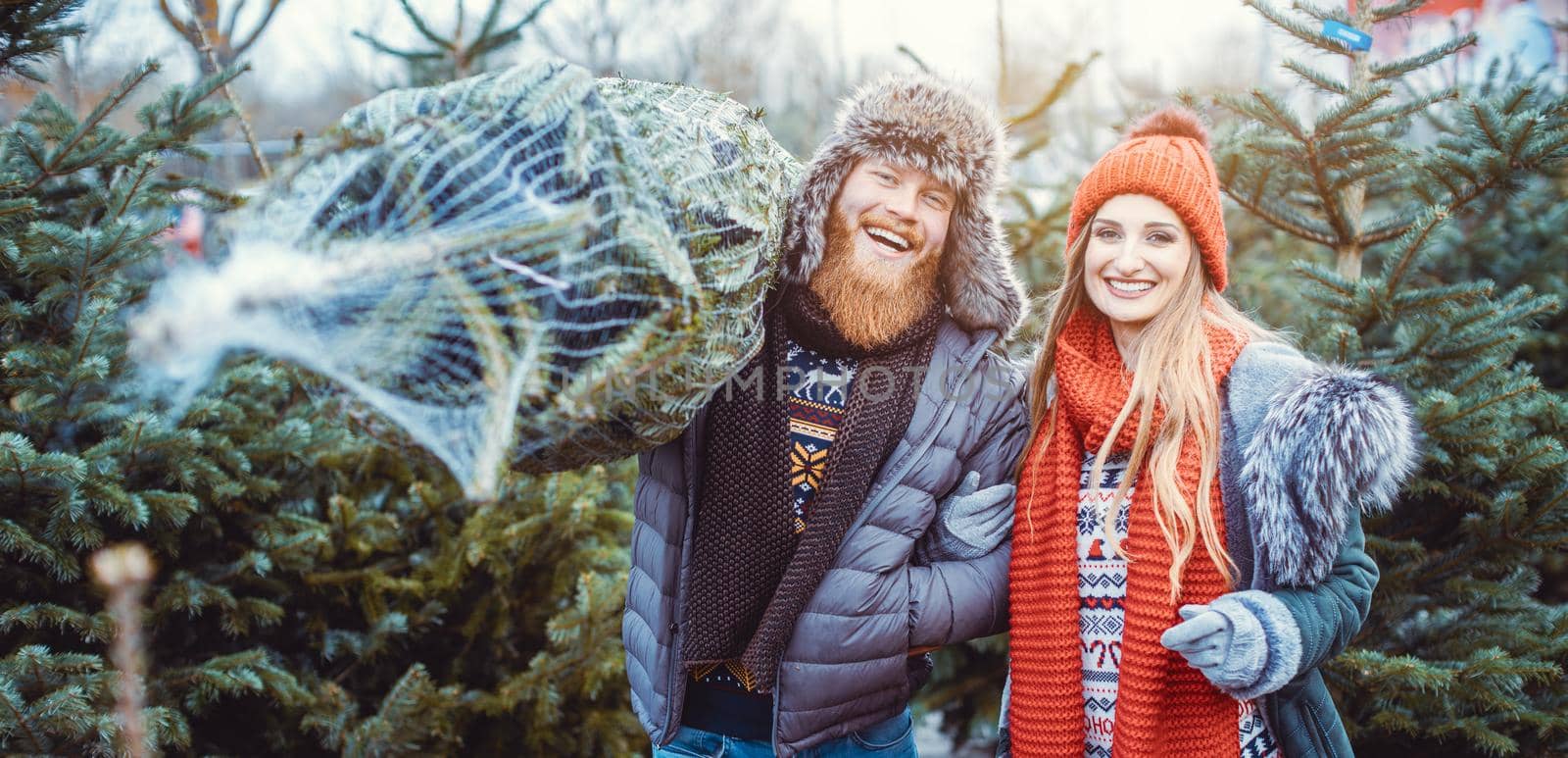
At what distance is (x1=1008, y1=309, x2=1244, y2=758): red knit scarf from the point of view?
1.74 metres

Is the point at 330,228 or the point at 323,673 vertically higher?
the point at 330,228

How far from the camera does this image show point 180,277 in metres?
1.17

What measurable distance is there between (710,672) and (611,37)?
982 centimetres

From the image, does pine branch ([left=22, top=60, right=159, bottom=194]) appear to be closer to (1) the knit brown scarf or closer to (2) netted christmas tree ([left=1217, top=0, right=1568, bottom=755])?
(1) the knit brown scarf

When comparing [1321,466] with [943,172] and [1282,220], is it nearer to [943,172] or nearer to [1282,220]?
[943,172]

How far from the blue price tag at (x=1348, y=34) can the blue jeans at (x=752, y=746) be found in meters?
2.32

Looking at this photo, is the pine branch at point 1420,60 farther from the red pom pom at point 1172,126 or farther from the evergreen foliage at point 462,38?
the evergreen foliage at point 462,38

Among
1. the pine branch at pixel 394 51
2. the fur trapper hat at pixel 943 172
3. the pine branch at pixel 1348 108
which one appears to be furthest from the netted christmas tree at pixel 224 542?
the pine branch at pixel 1348 108

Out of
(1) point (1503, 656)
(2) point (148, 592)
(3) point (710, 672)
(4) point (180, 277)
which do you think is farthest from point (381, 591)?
(1) point (1503, 656)

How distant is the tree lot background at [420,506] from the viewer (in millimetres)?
2164

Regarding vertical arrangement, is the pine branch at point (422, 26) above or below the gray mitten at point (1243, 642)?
above

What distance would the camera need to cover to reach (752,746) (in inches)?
76.8

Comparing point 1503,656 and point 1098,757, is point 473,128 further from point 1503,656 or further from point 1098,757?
point 1503,656

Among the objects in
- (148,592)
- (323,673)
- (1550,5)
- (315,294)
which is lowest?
(323,673)
